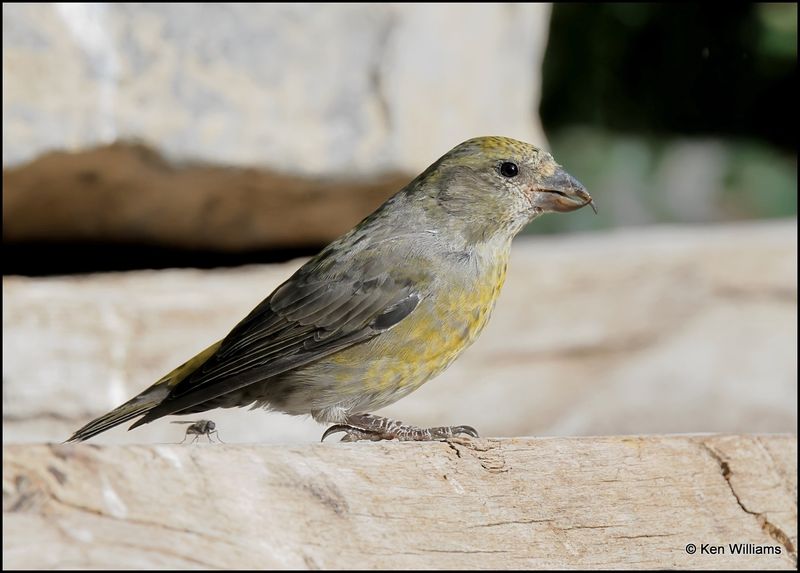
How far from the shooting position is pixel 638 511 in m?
2.43

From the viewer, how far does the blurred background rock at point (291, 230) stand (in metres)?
4.82

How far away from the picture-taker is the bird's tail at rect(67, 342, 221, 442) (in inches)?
127

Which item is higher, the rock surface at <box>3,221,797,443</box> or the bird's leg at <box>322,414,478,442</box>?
the bird's leg at <box>322,414,478,442</box>

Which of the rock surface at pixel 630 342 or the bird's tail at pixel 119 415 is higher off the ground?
the bird's tail at pixel 119 415

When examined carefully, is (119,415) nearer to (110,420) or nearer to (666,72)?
(110,420)

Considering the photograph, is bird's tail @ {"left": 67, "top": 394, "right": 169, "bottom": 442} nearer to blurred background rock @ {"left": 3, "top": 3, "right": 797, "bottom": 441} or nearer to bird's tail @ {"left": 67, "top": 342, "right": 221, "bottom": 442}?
bird's tail @ {"left": 67, "top": 342, "right": 221, "bottom": 442}

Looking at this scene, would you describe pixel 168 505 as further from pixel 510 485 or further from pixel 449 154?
pixel 449 154

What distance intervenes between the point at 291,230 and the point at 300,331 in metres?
2.34

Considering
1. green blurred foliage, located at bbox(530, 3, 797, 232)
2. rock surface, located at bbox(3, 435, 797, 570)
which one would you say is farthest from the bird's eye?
green blurred foliage, located at bbox(530, 3, 797, 232)

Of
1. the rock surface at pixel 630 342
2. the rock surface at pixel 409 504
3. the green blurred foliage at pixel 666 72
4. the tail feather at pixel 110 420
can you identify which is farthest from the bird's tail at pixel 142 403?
the green blurred foliage at pixel 666 72

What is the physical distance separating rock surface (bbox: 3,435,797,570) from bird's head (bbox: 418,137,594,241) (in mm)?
1100

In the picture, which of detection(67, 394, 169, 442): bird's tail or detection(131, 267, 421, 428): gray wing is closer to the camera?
detection(67, 394, 169, 442): bird's tail

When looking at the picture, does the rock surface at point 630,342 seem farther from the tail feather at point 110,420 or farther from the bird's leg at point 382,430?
the bird's leg at point 382,430

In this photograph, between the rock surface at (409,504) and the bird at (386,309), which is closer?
the rock surface at (409,504)
